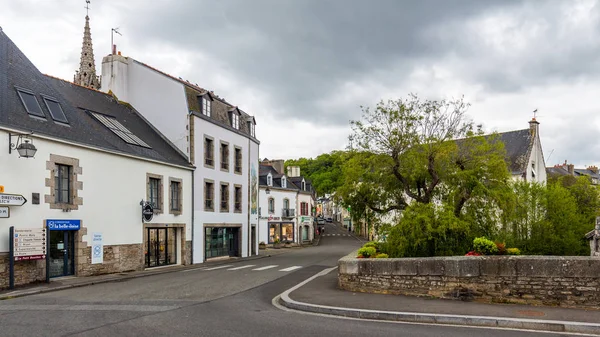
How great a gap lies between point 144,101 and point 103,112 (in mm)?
4253

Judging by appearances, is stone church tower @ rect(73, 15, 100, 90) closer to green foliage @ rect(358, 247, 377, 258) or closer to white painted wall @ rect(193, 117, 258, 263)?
white painted wall @ rect(193, 117, 258, 263)

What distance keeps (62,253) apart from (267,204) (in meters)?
29.9

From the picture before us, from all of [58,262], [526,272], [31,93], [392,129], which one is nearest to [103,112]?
[31,93]

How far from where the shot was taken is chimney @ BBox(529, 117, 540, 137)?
1463 inches

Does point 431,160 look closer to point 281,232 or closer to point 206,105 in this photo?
point 206,105

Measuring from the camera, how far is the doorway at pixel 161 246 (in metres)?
22.3

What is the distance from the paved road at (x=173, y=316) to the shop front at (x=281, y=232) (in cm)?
3240

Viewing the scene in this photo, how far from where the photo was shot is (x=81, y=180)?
1781 centimetres

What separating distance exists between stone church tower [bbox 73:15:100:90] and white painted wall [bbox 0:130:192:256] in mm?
39462

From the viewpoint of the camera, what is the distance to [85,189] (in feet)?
59.0

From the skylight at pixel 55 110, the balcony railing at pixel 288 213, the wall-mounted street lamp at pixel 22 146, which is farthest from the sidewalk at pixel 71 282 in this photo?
the balcony railing at pixel 288 213

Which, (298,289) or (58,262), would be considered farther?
(58,262)

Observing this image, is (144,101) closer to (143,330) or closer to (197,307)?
(197,307)

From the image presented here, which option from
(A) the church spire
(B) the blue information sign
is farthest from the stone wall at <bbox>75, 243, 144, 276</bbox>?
(A) the church spire
